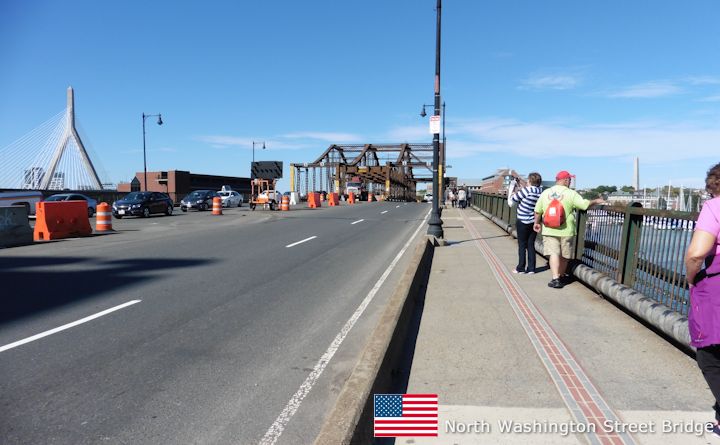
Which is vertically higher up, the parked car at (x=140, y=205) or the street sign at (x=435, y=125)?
the street sign at (x=435, y=125)

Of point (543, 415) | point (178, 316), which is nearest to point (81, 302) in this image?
point (178, 316)

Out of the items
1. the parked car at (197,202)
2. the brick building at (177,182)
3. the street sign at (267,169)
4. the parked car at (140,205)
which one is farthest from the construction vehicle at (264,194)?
the brick building at (177,182)

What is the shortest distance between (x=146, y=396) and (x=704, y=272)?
413 cm

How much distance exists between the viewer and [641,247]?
6.05m

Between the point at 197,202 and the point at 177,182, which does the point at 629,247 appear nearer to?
the point at 197,202

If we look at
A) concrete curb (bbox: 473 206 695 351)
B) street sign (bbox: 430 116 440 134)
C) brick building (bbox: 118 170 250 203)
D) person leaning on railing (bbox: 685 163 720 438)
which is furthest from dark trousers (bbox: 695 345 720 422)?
brick building (bbox: 118 170 250 203)

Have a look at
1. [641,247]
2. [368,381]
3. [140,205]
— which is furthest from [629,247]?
[140,205]

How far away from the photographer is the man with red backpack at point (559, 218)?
24.3 feet

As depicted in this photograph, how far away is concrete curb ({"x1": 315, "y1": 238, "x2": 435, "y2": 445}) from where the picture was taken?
2795 mm

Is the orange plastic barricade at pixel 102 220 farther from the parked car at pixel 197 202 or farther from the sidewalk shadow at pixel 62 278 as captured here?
the parked car at pixel 197 202

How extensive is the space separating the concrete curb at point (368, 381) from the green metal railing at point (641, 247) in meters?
2.85

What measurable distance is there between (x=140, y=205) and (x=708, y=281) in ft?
89.9

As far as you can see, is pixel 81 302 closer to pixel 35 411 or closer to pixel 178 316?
pixel 178 316

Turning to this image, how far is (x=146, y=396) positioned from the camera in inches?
152
